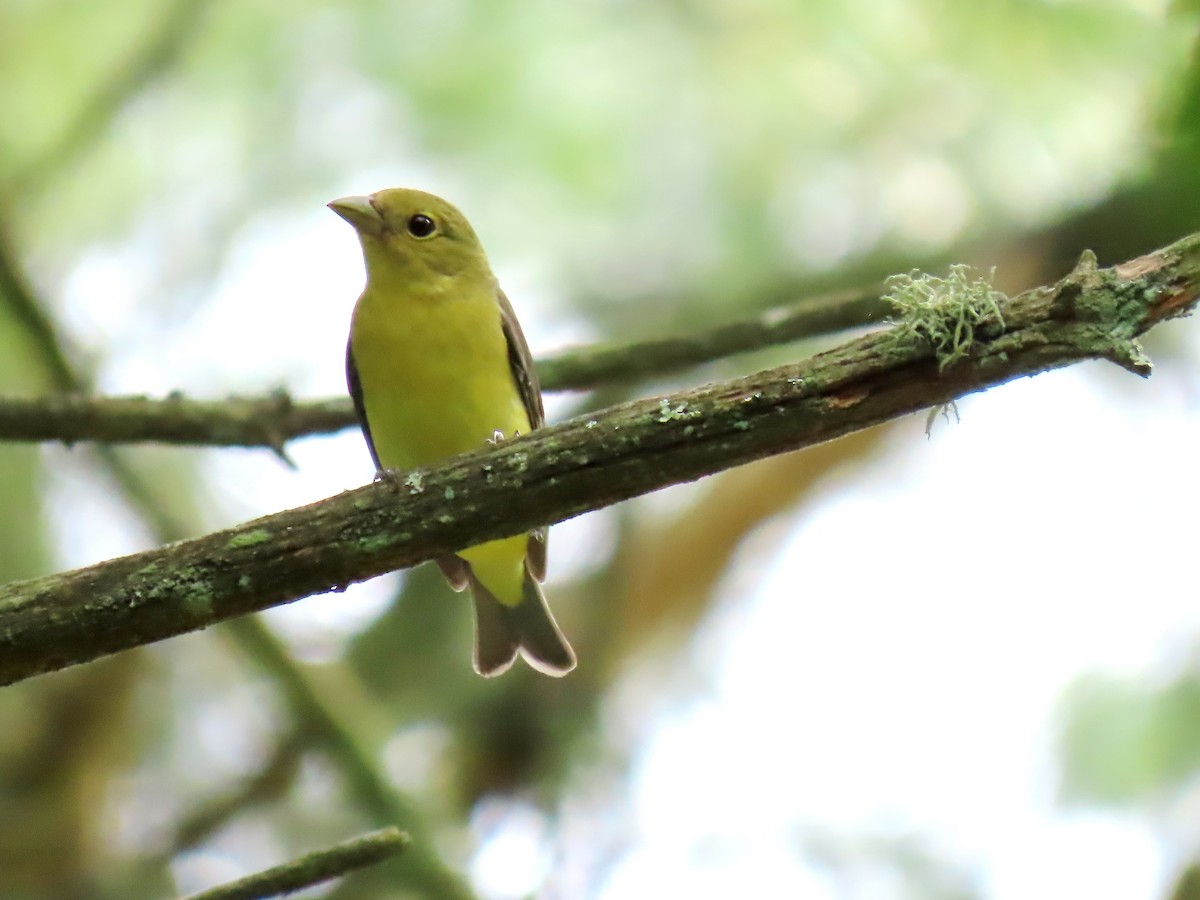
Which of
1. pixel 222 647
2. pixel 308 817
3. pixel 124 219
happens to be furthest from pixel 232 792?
pixel 124 219

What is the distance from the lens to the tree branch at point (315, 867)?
108 inches

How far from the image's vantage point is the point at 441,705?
6.20 m

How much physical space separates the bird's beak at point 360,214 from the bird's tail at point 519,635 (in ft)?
4.62

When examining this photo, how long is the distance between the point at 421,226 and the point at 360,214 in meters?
Answer: 0.23

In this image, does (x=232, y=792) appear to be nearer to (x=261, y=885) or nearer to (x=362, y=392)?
(x=362, y=392)

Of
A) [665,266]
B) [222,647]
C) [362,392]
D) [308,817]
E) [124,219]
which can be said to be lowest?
[308,817]

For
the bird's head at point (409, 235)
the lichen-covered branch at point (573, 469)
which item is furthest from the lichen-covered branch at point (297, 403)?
the lichen-covered branch at point (573, 469)

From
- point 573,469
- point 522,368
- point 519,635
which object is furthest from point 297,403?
point 573,469

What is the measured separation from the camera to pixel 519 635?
16.0 feet

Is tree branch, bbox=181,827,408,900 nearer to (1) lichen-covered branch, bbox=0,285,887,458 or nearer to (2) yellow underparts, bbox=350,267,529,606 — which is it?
(2) yellow underparts, bbox=350,267,529,606

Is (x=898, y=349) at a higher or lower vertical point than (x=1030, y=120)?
lower

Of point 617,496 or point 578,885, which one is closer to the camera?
point 617,496

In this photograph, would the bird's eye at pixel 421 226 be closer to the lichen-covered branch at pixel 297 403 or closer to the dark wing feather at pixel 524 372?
the dark wing feather at pixel 524 372

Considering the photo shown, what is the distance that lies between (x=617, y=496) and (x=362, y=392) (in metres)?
1.81
